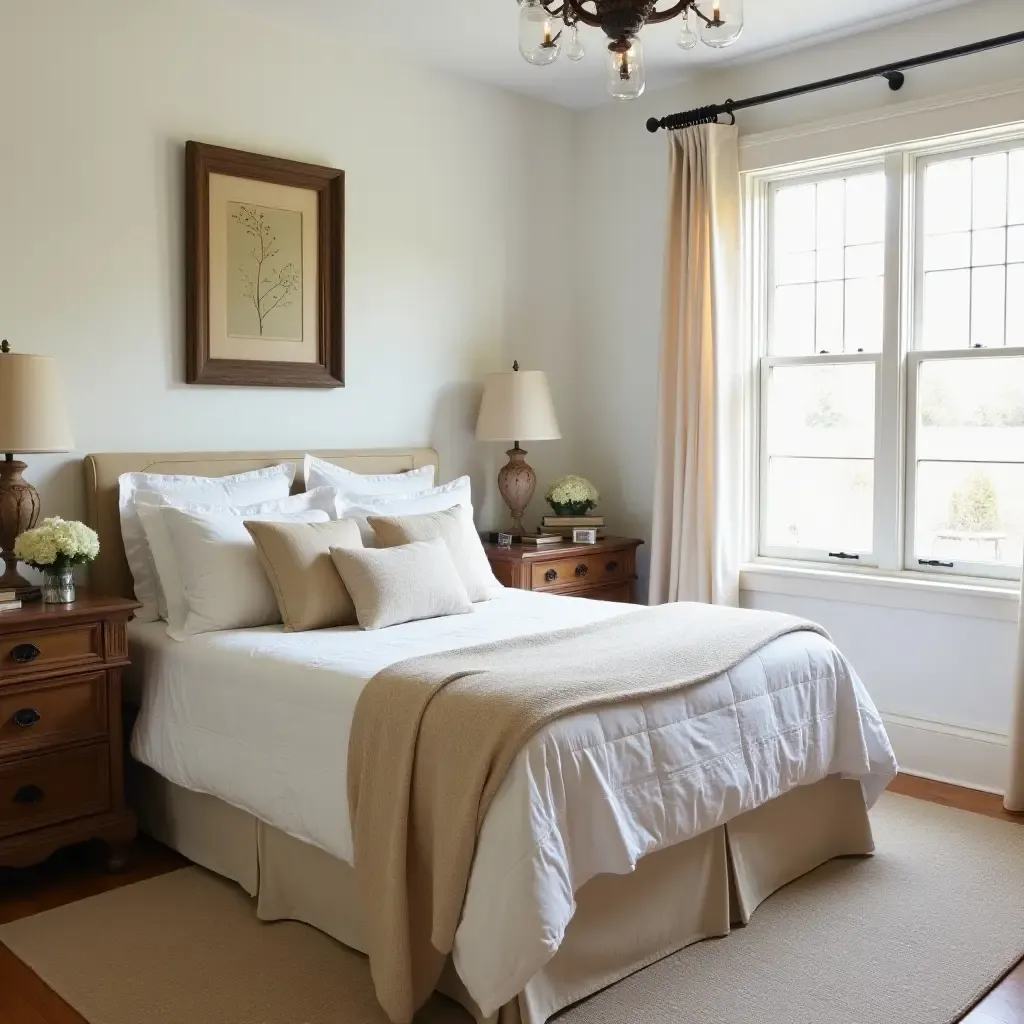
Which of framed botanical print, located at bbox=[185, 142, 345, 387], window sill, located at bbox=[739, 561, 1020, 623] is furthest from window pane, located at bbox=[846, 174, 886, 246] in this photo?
framed botanical print, located at bbox=[185, 142, 345, 387]

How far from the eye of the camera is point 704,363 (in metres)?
4.68

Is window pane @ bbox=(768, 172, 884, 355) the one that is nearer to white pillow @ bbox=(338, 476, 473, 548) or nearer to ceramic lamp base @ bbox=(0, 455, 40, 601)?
white pillow @ bbox=(338, 476, 473, 548)

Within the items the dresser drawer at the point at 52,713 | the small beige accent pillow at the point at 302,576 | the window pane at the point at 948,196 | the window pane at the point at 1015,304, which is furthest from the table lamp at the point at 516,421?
the dresser drawer at the point at 52,713

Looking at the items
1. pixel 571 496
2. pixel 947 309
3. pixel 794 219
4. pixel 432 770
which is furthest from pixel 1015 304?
pixel 432 770

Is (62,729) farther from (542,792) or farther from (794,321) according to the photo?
(794,321)

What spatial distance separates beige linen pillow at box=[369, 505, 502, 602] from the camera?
3.76m

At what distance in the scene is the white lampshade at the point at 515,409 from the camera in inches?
186

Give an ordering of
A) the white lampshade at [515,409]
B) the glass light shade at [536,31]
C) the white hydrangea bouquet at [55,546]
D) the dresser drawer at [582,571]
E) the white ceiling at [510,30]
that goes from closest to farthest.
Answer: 1. the glass light shade at [536,31]
2. the white hydrangea bouquet at [55,546]
3. the white ceiling at [510,30]
4. the dresser drawer at [582,571]
5. the white lampshade at [515,409]

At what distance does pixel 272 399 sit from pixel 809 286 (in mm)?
2309

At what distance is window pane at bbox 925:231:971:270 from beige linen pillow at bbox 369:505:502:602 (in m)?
2.08

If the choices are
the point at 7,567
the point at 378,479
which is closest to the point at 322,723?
the point at 7,567

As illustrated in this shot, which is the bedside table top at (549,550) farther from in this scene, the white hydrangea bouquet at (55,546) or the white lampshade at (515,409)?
the white hydrangea bouquet at (55,546)

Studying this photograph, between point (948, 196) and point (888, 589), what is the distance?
154cm

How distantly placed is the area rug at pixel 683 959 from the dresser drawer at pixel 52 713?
1.54 ft
